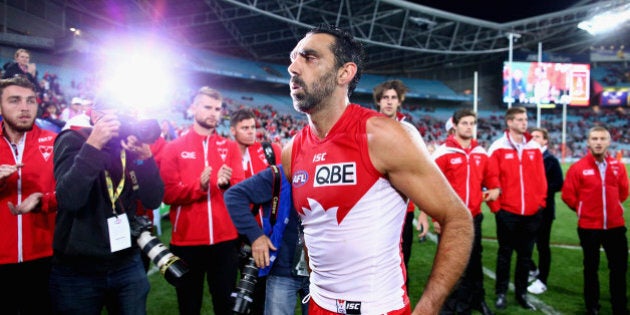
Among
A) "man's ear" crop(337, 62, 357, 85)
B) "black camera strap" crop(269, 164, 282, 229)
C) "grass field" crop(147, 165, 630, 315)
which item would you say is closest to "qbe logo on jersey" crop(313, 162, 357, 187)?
"man's ear" crop(337, 62, 357, 85)

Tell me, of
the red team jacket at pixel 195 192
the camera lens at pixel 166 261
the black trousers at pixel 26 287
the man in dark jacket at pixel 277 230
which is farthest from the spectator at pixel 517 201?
the black trousers at pixel 26 287

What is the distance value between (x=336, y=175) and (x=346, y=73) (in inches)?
21.2

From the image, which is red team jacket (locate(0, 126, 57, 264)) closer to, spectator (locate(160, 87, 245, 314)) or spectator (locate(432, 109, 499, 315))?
spectator (locate(160, 87, 245, 314))

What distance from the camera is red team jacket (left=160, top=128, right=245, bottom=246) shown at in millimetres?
3625

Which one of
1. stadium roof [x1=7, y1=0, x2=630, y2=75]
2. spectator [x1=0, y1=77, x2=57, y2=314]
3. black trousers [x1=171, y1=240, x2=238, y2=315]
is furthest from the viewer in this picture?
stadium roof [x1=7, y1=0, x2=630, y2=75]

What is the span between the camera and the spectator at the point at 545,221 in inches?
215

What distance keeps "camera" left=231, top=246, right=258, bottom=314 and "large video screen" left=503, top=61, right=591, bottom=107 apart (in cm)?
3124

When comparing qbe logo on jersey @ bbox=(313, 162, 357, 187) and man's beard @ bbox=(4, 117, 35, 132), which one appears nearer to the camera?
qbe logo on jersey @ bbox=(313, 162, 357, 187)

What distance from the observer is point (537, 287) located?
17.5 ft

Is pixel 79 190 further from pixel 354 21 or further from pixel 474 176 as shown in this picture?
pixel 354 21

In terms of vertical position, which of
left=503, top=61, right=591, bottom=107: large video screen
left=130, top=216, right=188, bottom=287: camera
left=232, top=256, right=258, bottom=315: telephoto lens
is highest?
left=503, top=61, right=591, bottom=107: large video screen

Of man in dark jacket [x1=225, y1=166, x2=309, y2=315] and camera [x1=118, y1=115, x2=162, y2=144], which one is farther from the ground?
camera [x1=118, y1=115, x2=162, y2=144]

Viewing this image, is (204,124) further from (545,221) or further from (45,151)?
(545,221)

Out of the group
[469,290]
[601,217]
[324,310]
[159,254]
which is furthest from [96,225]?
[601,217]
